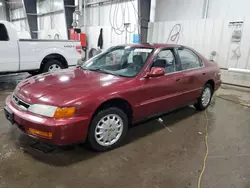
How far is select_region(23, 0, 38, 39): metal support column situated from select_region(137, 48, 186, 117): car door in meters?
13.9

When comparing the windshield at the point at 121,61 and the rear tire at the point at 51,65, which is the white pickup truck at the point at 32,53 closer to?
the rear tire at the point at 51,65

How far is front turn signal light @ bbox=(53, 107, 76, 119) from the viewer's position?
7.21ft

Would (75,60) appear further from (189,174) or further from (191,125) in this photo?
(189,174)

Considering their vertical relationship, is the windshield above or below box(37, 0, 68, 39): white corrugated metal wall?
below

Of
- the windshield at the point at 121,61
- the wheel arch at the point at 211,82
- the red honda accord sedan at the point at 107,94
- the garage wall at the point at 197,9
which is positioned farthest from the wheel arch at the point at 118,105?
the garage wall at the point at 197,9

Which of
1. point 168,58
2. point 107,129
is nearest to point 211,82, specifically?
point 168,58

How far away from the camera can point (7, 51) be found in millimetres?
5293

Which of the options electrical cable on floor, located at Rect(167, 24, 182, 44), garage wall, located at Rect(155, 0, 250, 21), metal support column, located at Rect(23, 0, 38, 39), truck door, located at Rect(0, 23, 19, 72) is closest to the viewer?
truck door, located at Rect(0, 23, 19, 72)

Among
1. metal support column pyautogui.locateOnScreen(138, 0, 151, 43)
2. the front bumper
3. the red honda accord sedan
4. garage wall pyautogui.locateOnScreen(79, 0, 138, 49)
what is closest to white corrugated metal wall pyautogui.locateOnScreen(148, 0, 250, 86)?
metal support column pyautogui.locateOnScreen(138, 0, 151, 43)

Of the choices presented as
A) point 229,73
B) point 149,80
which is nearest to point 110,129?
point 149,80

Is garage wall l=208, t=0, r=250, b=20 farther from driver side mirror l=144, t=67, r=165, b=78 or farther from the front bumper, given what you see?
the front bumper

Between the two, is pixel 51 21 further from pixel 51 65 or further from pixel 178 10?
pixel 178 10

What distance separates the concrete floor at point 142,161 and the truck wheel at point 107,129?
12 centimetres

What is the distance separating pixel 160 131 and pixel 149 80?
912 millimetres
